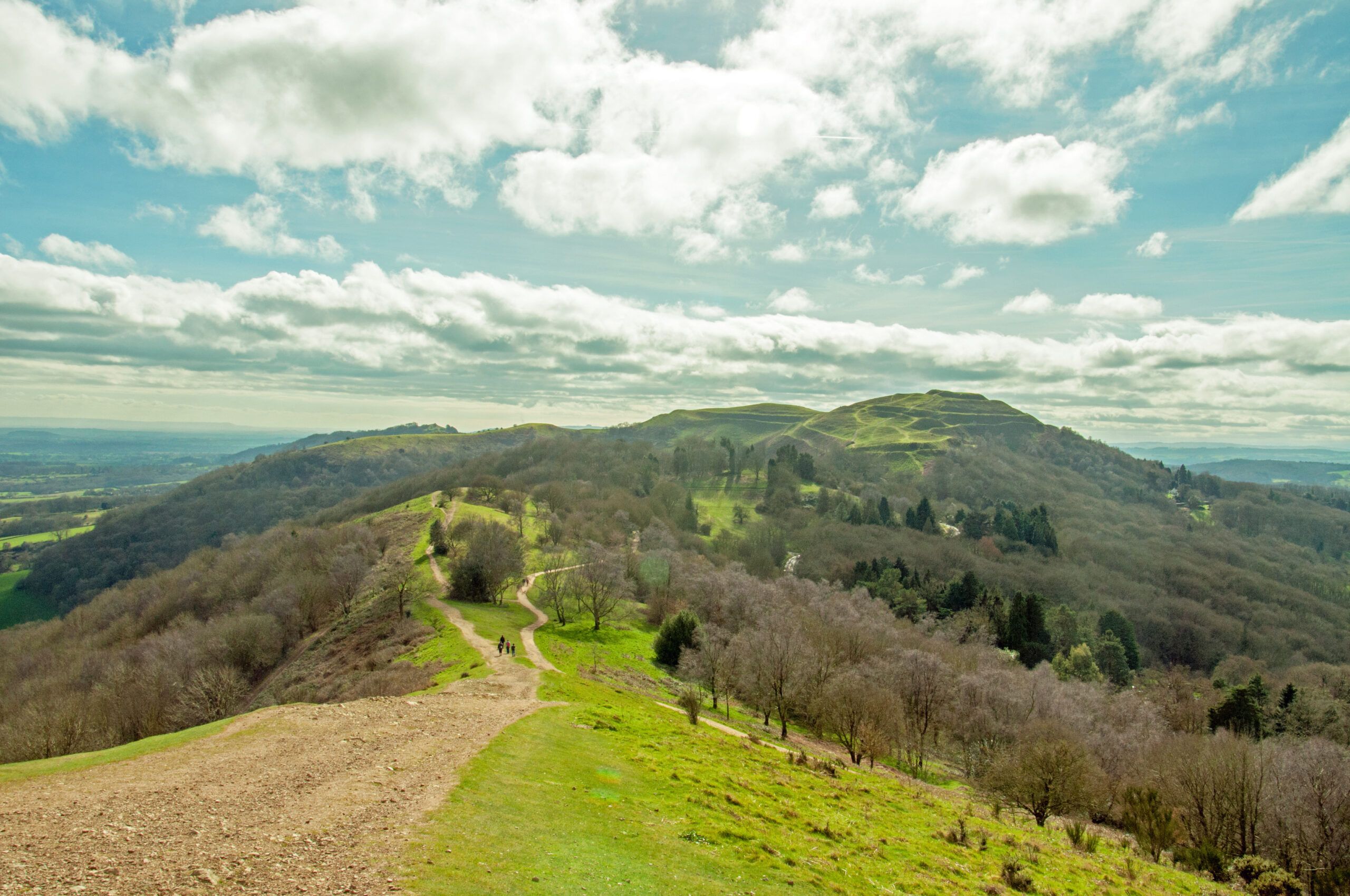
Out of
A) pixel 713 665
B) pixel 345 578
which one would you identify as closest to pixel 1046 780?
pixel 713 665

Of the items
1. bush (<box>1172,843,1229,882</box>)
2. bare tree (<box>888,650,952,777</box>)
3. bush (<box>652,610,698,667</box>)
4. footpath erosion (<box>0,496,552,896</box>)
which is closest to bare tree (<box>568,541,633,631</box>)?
bush (<box>652,610,698,667</box>)

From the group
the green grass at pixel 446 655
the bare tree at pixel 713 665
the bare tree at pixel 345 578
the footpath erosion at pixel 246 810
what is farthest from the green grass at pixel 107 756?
the bare tree at pixel 345 578

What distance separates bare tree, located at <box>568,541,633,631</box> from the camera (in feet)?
278

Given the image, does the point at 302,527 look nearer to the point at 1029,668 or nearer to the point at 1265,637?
the point at 1029,668

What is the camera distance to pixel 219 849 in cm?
1520

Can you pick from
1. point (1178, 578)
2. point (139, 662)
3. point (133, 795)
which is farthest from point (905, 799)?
point (1178, 578)

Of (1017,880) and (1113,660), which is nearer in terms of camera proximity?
(1017,880)

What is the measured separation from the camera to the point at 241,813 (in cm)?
1797

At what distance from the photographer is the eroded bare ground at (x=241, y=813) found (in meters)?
13.7

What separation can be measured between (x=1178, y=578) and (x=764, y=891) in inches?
8154

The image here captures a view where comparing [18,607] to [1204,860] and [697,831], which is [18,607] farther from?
[1204,860]

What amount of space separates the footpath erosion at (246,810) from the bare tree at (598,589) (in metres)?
53.7

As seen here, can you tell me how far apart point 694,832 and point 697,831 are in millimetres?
140

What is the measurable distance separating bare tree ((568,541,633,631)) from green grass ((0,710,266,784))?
180ft
